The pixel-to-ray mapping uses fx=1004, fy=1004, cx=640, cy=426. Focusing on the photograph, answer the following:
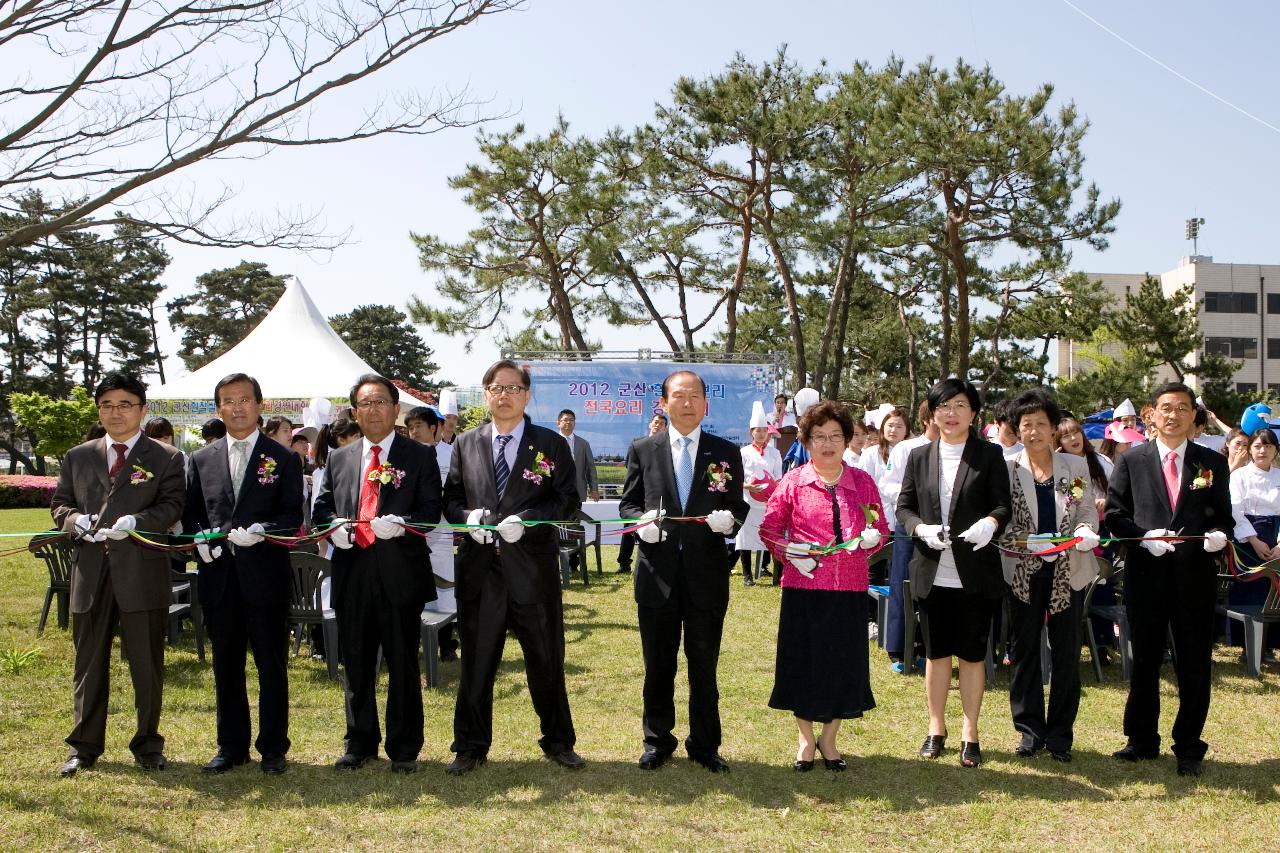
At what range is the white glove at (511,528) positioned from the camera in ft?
14.6

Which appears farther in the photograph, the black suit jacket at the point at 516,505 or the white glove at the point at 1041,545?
the white glove at the point at 1041,545

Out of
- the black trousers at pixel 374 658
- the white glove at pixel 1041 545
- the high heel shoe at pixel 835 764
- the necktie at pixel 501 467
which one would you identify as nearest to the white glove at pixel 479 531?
the necktie at pixel 501 467

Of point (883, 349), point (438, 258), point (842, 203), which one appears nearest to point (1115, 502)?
point (842, 203)

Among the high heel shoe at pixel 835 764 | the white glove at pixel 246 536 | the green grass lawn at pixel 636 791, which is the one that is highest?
the white glove at pixel 246 536

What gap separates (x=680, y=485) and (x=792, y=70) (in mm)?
20348

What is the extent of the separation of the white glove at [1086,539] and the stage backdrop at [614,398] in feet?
37.0

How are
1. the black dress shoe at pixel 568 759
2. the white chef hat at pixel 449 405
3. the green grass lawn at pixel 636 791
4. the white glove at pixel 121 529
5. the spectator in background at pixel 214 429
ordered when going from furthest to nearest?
the white chef hat at pixel 449 405 → the spectator in background at pixel 214 429 → the black dress shoe at pixel 568 759 → the white glove at pixel 121 529 → the green grass lawn at pixel 636 791

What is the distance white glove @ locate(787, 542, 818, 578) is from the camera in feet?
15.0

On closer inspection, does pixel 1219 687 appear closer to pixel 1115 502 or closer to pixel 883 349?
pixel 1115 502

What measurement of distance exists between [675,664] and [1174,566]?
7.82 feet

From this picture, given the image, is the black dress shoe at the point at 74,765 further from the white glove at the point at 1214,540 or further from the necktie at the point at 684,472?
the white glove at the point at 1214,540

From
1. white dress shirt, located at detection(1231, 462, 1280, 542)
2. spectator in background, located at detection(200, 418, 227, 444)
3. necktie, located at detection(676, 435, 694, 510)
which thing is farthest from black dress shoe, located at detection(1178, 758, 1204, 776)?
spectator in background, located at detection(200, 418, 227, 444)

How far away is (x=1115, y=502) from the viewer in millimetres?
4887

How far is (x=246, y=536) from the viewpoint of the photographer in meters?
4.54
